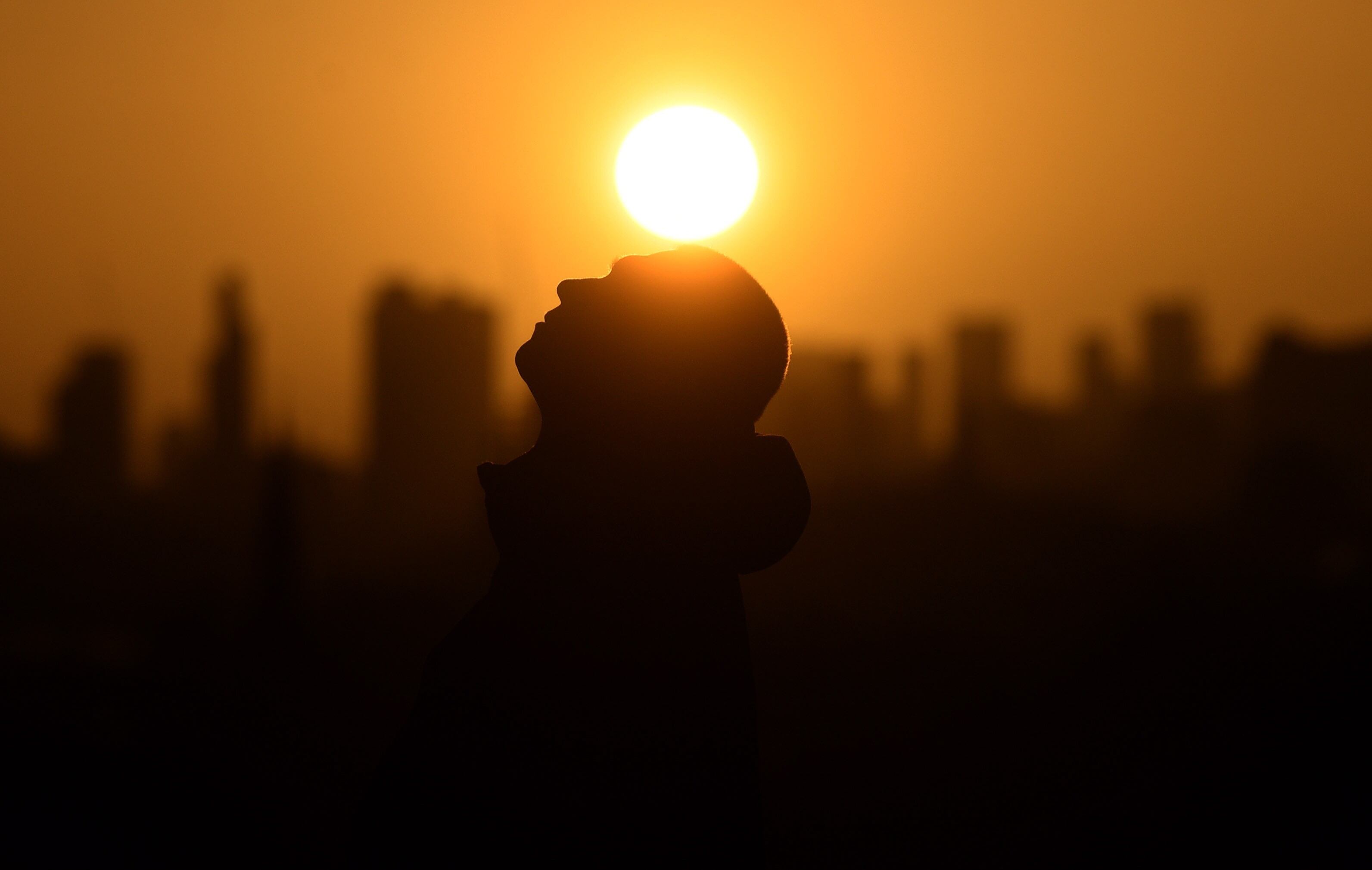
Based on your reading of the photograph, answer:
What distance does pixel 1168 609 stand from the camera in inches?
974

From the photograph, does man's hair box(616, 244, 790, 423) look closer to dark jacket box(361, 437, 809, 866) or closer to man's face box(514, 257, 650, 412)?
man's face box(514, 257, 650, 412)

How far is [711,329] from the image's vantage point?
260 centimetres

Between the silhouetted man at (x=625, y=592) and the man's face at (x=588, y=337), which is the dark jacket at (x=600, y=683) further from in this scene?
the man's face at (x=588, y=337)

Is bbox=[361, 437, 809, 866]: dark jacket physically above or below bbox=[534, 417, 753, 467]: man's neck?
below

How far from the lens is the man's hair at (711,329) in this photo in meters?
2.58

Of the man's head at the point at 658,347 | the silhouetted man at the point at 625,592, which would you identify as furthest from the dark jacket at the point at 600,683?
the man's head at the point at 658,347

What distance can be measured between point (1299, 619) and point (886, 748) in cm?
1801

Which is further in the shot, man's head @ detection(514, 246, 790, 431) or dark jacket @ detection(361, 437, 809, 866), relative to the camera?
man's head @ detection(514, 246, 790, 431)

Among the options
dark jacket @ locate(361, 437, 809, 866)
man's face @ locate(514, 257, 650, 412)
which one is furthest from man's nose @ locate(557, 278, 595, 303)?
dark jacket @ locate(361, 437, 809, 866)

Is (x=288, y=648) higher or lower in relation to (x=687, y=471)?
lower

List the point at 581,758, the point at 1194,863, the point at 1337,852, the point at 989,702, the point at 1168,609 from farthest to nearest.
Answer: the point at 1168,609 < the point at 989,702 < the point at 1194,863 < the point at 1337,852 < the point at 581,758

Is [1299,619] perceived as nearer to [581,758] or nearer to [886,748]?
[886,748]

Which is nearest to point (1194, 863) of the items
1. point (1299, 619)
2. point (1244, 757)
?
point (1244, 757)

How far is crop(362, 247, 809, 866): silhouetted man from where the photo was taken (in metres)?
2.50
